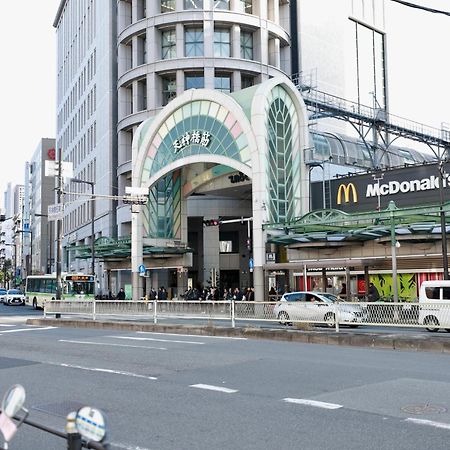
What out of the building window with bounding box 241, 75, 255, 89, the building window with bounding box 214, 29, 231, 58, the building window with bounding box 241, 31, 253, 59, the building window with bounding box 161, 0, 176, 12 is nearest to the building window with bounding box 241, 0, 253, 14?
the building window with bounding box 241, 31, 253, 59

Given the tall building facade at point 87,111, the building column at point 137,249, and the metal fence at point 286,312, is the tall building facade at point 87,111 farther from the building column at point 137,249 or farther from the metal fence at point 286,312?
the metal fence at point 286,312

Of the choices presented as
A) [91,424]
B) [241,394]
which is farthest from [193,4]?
[91,424]

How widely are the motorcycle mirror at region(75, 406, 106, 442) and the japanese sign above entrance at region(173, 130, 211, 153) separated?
37.1 m

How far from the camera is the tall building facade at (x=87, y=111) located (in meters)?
Answer: 65.8

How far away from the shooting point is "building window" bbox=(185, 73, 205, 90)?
191 ft

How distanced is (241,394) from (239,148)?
29353mm

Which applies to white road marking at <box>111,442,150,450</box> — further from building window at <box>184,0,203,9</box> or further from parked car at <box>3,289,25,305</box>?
parked car at <box>3,289,25,305</box>

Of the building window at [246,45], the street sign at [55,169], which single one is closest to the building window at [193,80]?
the building window at [246,45]

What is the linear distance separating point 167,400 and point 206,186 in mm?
39269

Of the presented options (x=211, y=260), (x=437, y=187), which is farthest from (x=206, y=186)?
(x=437, y=187)

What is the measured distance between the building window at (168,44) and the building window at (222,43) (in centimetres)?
405

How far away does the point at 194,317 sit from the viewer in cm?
2477

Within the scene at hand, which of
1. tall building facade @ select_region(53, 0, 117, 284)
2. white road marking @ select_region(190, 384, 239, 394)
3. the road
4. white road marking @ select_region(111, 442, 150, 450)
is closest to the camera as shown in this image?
white road marking @ select_region(111, 442, 150, 450)

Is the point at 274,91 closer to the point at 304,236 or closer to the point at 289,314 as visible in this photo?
the point at 304,236
